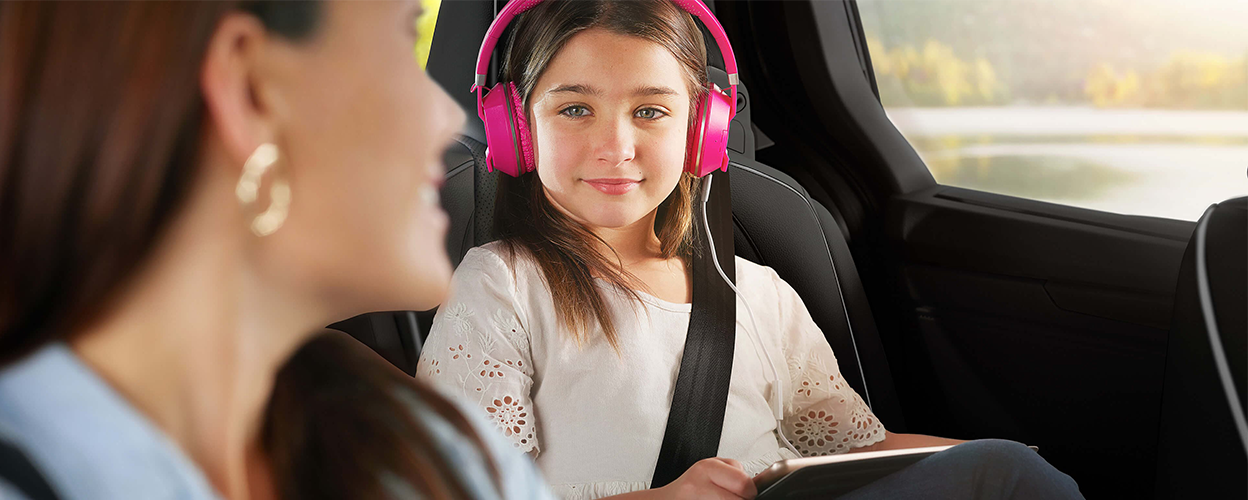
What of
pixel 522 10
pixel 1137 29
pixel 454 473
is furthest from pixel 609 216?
pixel 1137 29

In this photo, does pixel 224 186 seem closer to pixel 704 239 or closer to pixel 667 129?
pixel 667 129

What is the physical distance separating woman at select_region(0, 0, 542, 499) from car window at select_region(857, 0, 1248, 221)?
1361 mm

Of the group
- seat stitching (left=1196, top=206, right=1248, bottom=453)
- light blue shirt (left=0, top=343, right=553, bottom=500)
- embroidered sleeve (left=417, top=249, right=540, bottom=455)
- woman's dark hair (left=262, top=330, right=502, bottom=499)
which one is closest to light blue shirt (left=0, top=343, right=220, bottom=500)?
light blue shirt (left=0, top=343, right=553, bottom=500)

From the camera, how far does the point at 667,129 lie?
3.43 feet

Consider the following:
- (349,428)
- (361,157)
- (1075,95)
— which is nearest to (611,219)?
(349,428)

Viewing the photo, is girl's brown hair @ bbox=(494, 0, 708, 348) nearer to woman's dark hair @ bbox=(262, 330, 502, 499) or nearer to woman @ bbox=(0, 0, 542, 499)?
woman's dark hair @ bbox=(262, 330, 502, 499)

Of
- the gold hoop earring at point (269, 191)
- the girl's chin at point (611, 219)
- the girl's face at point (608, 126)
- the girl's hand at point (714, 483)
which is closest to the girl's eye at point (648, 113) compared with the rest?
the girl's face at point (608, 126)

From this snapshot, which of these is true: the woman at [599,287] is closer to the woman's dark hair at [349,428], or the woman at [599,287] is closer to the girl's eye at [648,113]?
the girl's eye at [648,113]

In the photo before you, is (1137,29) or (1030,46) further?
(1030,46)

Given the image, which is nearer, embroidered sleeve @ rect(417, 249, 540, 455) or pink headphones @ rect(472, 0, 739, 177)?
embroidered sleeve @ rect(417, 249, 540, 455)

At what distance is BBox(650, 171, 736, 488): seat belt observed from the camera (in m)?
1.03

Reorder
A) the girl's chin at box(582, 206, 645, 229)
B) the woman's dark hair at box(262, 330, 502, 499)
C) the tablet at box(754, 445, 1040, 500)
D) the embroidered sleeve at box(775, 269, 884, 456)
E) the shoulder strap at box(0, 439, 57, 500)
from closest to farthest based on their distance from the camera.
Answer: the shoulder strap at box(0, 439, 57, 500)
the woman's dark hair at box(262, 330, 502, 499)
the tablet at box(754, 445, 1040, 500)
the girl's chin at box(582, 206, 645, 229)
the embroidered sleeve at box(775, 269, 884, 456)

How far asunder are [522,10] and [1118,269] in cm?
97

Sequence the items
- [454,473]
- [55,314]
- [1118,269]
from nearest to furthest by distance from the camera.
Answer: [55,314] → [454,473] → [1118,269]
